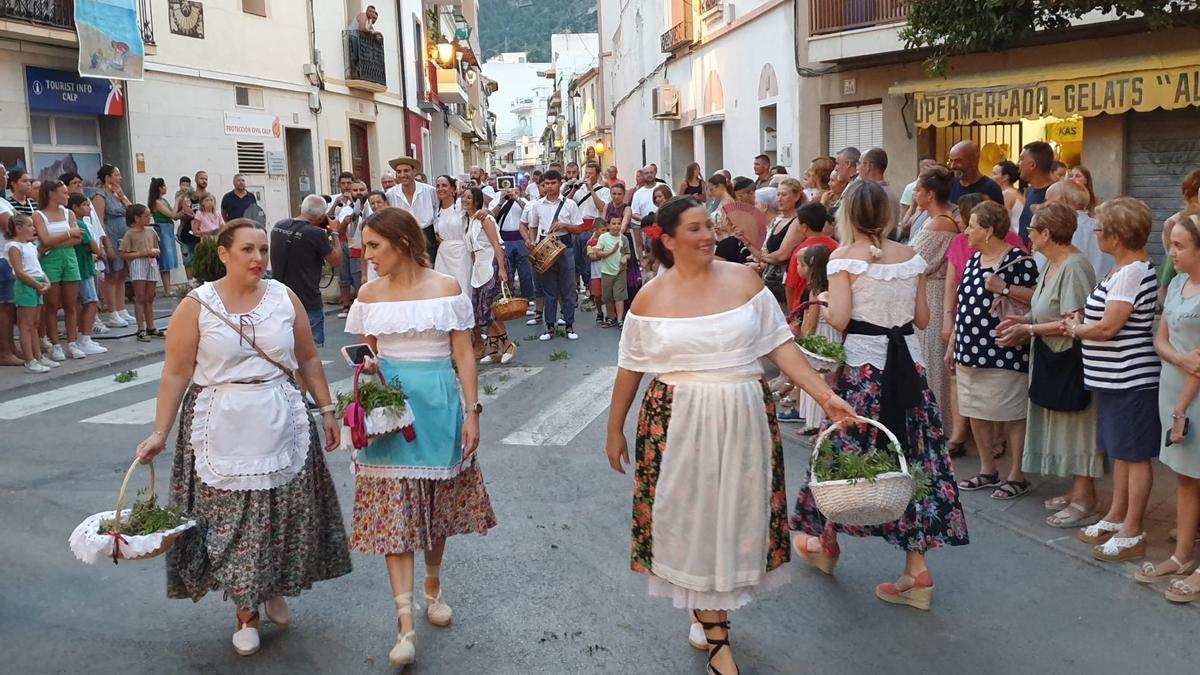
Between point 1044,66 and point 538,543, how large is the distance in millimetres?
11301

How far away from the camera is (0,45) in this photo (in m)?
17.0

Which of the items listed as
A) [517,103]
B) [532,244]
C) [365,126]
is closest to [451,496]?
[532,244]

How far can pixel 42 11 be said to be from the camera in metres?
17.3

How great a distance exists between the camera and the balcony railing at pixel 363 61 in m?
27.3

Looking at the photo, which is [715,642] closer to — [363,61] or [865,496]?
[865,496]

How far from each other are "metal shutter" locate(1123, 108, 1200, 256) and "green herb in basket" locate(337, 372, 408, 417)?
1159cm

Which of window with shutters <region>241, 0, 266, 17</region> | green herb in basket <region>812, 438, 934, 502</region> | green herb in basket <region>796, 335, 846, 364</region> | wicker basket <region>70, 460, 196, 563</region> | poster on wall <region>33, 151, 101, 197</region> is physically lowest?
wicker basket <region>70, 460, 196, 563</region>

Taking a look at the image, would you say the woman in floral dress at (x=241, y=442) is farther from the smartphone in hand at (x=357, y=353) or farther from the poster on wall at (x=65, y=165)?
the poster on wall at (x=65, y=165)

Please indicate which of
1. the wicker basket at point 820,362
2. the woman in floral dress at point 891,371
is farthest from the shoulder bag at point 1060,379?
the wicker basket at point 820,362

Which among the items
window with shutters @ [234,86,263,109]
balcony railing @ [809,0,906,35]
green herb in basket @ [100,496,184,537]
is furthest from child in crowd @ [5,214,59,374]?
balcony railing @ [809,0,906,35]

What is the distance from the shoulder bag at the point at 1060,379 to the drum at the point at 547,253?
23.0ft

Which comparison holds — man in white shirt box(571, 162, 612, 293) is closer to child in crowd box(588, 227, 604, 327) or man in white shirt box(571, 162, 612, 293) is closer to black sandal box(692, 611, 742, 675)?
child in crowd box(588, 227, 604, 327)

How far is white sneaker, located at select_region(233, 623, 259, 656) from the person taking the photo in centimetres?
446

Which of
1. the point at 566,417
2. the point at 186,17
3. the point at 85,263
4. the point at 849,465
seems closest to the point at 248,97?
the point at 186,17
